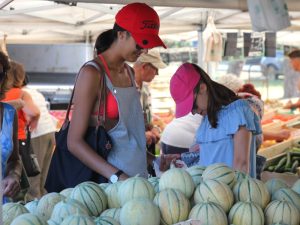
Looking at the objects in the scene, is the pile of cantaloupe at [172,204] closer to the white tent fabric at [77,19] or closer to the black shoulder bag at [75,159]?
the black shoulder bag at [75,159]

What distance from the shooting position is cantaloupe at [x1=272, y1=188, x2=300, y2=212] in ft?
5.95

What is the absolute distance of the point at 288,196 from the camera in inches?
72.2

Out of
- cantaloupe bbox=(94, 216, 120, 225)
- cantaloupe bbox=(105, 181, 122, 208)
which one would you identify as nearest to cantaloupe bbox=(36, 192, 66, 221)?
cantaloupe bbox=(105, 181, 122, 208)

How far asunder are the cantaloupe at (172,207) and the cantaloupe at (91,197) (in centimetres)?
19

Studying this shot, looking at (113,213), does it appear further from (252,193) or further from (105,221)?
(252,193)

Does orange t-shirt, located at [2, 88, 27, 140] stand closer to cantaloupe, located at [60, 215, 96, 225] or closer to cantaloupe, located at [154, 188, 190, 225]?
Result: cantaloupe, located at [154, 188, 190, 225]

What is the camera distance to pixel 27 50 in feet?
36.8

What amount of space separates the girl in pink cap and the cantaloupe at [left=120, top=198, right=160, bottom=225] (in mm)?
1053

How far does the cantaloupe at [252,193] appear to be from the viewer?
5.83 ft

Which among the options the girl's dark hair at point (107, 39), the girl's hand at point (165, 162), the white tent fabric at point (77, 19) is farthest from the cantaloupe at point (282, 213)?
the white tent fabric at point (77, 19)

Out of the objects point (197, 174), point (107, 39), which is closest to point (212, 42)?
point (107, 39)

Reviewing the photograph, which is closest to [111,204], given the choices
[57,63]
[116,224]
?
[116,224]

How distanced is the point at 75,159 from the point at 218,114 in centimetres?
70

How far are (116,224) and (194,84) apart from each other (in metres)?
1.20
